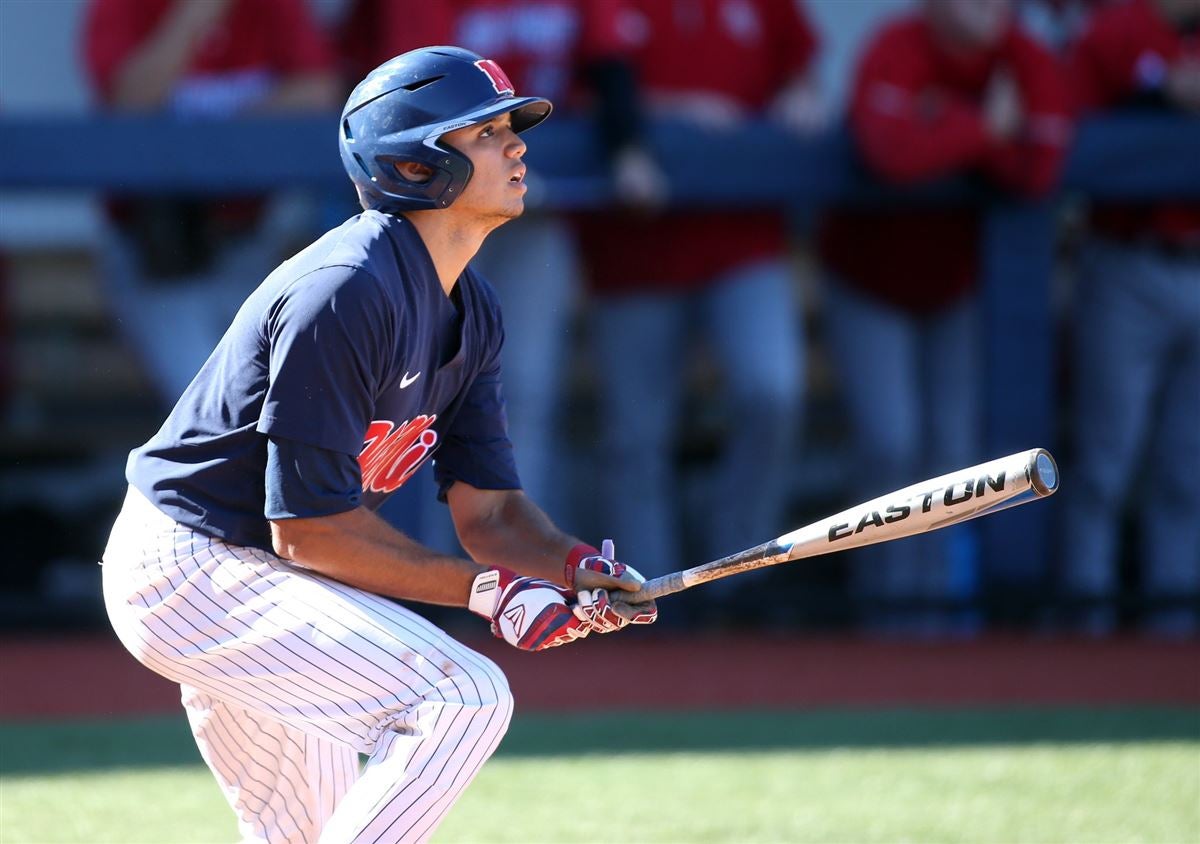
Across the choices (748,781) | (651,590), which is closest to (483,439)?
(651,590)

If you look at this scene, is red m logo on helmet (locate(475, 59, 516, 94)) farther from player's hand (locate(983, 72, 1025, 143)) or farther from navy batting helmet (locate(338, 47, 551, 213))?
player's hand (locate(983, 72, 1025, 143))

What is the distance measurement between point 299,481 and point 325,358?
192mm

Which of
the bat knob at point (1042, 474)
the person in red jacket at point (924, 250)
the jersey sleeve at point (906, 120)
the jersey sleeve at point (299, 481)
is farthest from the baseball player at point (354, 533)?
the person in red jacket at point (924, 250)

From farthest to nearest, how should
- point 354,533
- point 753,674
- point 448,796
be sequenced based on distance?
point 753,674
point 354,533
point 448,796

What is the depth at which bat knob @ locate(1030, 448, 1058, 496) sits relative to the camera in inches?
102

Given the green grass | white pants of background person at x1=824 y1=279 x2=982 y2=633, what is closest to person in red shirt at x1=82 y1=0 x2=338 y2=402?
the green grass

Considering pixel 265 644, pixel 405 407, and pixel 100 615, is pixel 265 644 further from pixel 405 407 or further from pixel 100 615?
pixel 100 615

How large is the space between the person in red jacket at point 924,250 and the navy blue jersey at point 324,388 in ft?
9.96

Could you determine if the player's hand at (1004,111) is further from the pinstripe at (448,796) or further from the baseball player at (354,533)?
the pinstripe at (448,796)

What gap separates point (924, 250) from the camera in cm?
602

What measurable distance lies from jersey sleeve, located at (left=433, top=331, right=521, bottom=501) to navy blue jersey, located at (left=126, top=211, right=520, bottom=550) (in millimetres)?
54

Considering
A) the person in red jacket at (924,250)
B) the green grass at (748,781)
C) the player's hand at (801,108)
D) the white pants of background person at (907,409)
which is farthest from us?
the white pants of background person at (907,409)

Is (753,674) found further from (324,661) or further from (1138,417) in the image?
(324,661)

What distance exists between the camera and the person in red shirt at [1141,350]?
19.0 feet
